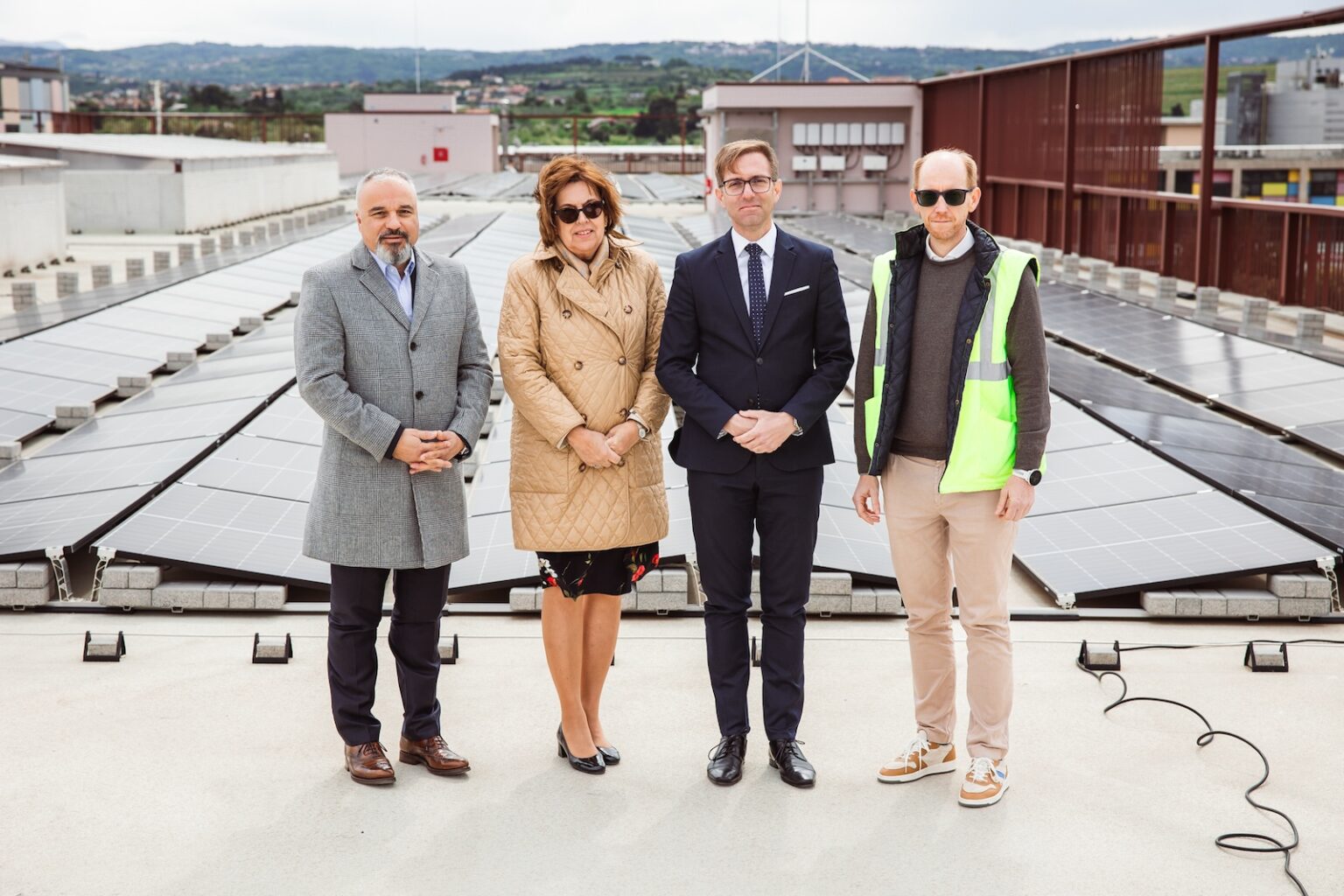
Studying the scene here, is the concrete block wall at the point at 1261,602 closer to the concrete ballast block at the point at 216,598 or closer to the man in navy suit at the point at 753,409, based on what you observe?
the man in navy suit at the point at 753,409

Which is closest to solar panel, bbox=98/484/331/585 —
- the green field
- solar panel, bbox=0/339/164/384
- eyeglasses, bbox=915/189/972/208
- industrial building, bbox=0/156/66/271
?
eyeglasses, bbox=915/189/972/208

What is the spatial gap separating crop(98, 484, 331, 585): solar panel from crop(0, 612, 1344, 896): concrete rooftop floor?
2.42 ft

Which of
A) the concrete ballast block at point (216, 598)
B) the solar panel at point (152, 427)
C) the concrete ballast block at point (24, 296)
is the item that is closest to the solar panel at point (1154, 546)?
the concrete ballast block at point (216, 598)

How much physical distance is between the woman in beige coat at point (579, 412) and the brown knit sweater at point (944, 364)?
89 centimetres

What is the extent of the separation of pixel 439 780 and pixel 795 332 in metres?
2.20

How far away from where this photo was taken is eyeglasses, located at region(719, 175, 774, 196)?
523 cm

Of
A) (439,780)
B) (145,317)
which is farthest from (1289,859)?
(145,317)

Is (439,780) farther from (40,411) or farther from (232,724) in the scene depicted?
(40,411)

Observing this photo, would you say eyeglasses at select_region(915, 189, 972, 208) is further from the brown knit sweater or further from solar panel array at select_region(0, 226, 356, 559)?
solar panel array at select_region(0, 226, 356, 559)

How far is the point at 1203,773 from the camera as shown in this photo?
5.44 meters

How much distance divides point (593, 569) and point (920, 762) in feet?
4.81

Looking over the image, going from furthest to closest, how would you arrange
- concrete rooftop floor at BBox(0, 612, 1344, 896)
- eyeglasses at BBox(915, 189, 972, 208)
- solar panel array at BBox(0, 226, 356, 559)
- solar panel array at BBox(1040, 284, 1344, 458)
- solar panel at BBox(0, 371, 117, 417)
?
solar panel at BBox(0, 371, 117, 417), solar panel array at BBox(1040, 284, 1344, 458), solar panel array at BBox(0, 226, 356, 559), eyeglasses at BBox(915, 189, 972, 208), concrete rooftop floor at BBox(0, 612, 1344, 896)

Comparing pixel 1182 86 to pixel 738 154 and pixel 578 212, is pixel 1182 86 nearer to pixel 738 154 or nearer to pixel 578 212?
pixel 738 154

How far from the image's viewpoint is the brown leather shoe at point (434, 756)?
545cm
